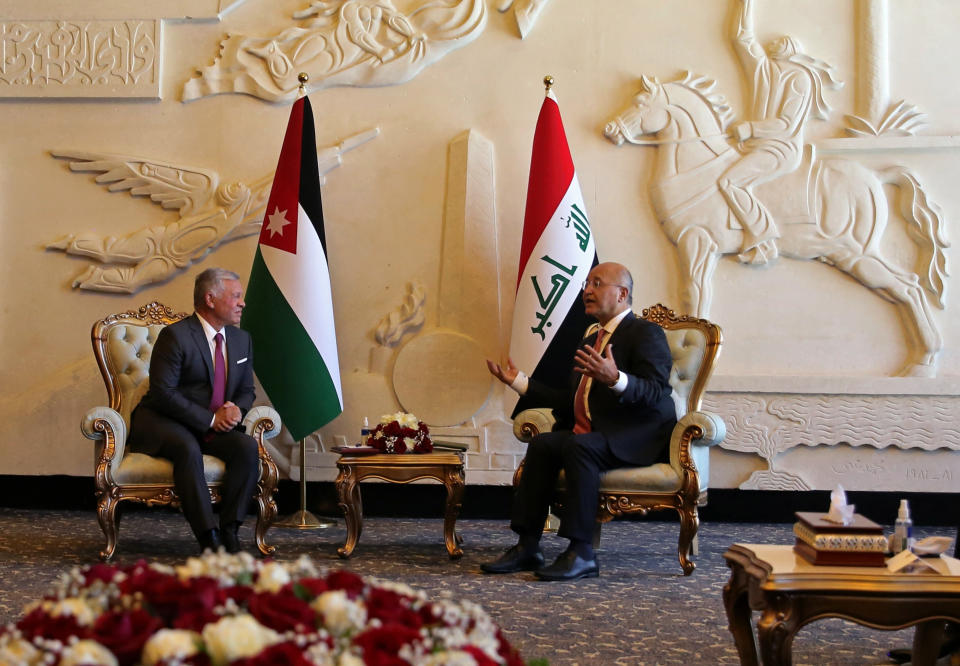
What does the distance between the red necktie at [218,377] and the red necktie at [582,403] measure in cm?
160

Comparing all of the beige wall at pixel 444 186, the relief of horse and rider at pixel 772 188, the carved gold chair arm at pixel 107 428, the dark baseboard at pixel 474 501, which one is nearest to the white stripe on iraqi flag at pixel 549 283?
the beige wall at pixel 444 186

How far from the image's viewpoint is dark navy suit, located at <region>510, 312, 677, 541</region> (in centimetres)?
414

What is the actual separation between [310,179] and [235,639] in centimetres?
458

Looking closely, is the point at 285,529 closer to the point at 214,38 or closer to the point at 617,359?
the point at 617,359

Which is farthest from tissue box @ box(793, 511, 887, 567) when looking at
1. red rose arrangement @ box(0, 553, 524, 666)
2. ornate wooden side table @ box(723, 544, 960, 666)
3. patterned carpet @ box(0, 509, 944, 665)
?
red rose arrangement @ box(0, 553, 524, 666)

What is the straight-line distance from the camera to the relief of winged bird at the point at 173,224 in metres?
5.81

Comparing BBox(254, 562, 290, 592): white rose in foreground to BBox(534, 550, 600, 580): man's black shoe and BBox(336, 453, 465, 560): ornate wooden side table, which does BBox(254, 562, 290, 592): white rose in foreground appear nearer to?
BBox(534, 550, 600, 580): man's black shoe

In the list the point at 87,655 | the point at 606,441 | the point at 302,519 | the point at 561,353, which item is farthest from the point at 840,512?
the point at 302,519

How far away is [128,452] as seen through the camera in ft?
14.8

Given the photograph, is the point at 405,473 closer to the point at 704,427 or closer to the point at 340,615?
the point at 704,427

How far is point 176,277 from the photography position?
19.3 ft

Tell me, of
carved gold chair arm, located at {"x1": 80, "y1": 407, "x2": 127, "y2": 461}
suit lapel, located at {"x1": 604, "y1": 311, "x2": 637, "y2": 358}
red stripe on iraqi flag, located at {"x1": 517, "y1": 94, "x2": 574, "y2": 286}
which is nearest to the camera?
carved gold chair arm, located at {"x1": 80, "y1": 407, "x2": 127, "y2": 461}

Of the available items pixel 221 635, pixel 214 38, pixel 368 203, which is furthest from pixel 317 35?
pixel 221 635

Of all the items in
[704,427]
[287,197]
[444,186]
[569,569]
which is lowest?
[569,569]
